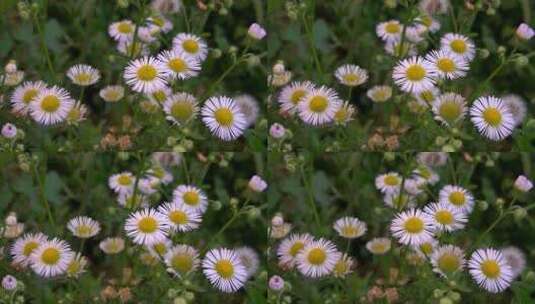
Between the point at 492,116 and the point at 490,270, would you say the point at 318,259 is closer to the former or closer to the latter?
the point at 490,270

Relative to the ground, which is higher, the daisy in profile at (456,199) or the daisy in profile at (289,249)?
the daisy in profile at (456,199)

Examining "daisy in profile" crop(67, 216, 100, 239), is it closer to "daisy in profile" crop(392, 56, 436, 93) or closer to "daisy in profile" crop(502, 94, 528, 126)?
"daisy in profile" crop(392, 56, 436, 93)

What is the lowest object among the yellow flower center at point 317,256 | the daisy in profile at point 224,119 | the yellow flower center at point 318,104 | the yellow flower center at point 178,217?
the yellow flower center at point 317,256

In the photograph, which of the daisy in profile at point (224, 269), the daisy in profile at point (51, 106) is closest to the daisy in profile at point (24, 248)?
the daisy in profile at point (51, 106)

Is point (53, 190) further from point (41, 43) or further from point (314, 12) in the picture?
point (314, 12)

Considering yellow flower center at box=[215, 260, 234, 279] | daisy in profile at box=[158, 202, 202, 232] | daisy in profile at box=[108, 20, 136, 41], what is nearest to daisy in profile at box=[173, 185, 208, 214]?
daisy in profile at box=[158, 202, 202, 232]

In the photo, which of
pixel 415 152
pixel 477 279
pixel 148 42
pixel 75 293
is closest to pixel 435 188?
pixel 415 152

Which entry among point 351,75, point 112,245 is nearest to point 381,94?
point 351,75

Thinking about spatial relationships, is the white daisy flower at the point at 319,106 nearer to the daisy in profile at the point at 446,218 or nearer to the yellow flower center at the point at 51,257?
the daisy in profile at the point at 446,218

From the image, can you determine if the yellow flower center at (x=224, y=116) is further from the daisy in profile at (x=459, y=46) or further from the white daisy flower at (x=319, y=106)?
the daisy in profile at (x=459, y=46)

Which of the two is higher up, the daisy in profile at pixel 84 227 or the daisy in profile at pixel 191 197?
the daisy in profile at pixel 191 197

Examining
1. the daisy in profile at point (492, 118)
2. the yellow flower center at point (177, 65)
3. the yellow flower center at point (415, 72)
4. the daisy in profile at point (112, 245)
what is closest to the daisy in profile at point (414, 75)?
the yellow flower center at point (415, 72)
